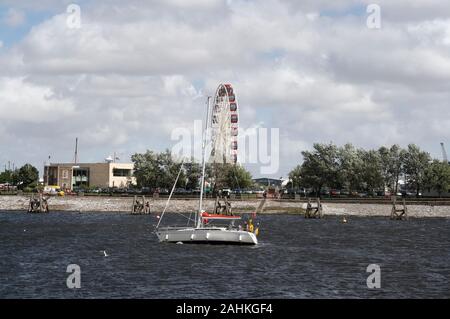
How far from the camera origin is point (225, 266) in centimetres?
5731

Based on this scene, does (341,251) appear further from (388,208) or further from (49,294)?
(388,208)

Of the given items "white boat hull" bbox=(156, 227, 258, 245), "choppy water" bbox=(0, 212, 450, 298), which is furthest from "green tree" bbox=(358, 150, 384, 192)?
"white boat hull" bbox=(156, 227, 258, 245)

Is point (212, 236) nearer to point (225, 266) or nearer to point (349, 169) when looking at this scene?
point (225, 266)

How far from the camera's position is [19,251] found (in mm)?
69312

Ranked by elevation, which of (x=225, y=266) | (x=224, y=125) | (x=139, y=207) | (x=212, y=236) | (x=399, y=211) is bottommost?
(x=225, y=266)

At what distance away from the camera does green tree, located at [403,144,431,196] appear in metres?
190

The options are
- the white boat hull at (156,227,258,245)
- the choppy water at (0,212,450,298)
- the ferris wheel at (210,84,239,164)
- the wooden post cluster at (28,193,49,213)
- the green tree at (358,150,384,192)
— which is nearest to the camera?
the choppy water at (0,212,450,298)

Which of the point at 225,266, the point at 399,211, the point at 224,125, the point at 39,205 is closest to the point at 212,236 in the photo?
the point at 225,266

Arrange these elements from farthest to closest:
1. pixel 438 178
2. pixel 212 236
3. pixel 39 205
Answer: pixel 438 178 < pixel 39 205 < pixel 212 236

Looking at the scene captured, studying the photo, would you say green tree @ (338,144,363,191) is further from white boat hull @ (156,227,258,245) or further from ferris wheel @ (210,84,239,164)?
white boat hull @ (156,227,258,245)

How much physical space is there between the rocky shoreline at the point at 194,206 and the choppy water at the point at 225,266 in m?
53.0

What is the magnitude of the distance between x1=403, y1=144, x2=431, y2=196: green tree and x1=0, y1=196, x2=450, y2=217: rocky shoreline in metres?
44.8

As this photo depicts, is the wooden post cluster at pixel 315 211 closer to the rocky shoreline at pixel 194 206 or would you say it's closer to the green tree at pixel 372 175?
the rocky shoreline at pixel 194 206

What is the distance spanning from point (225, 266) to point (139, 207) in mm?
92359
